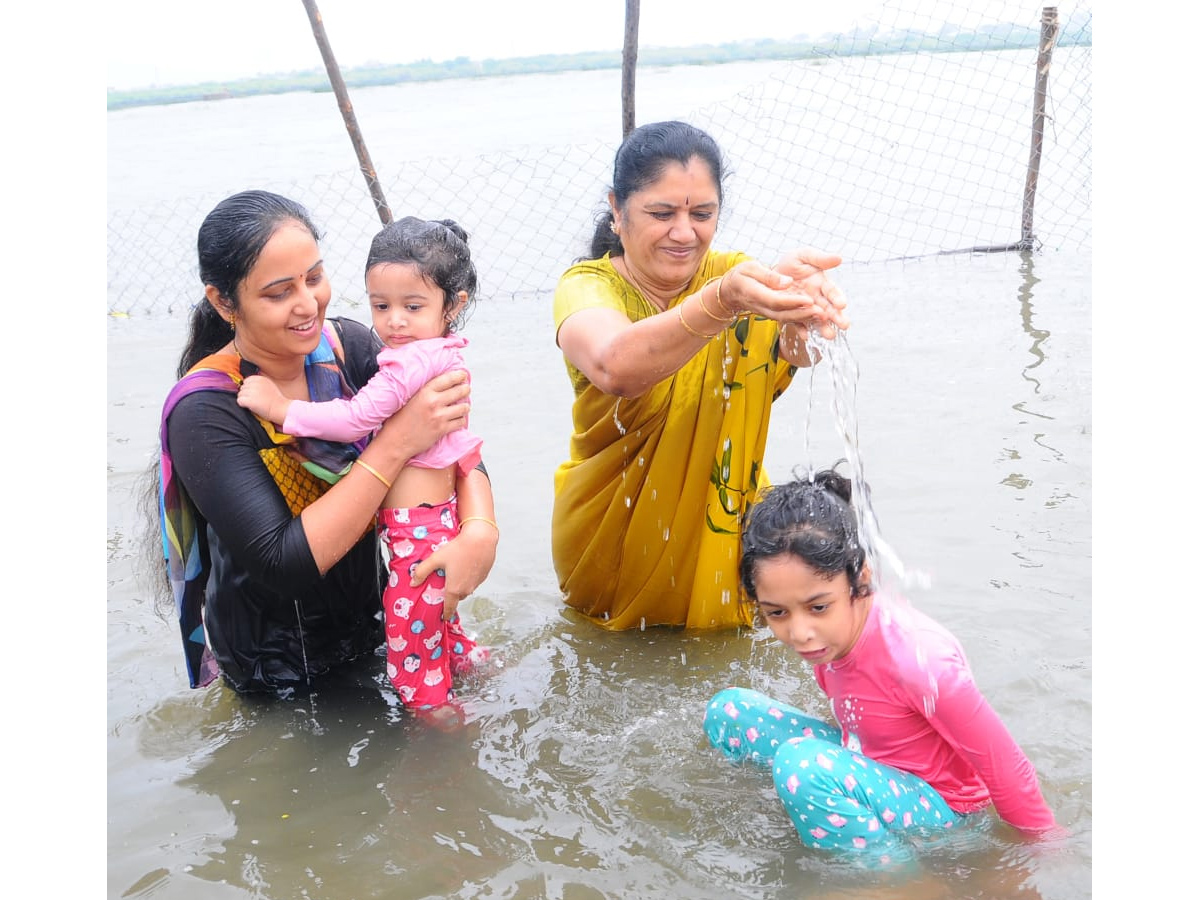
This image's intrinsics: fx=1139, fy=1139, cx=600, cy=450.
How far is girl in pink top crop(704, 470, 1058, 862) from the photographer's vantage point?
234 cm

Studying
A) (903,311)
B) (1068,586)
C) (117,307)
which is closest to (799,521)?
(1068,586)

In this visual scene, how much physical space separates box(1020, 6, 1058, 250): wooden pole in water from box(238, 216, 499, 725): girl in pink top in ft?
19.4

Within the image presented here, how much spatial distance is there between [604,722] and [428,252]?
1.32 m

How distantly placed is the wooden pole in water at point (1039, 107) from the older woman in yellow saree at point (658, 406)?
5.25m

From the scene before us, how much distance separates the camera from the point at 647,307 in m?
3.31

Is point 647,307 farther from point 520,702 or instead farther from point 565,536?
point 520,702

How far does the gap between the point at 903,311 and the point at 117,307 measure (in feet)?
19.6

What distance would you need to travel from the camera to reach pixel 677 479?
336cm

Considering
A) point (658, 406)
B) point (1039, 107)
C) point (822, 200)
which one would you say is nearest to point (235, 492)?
point (658, 406)

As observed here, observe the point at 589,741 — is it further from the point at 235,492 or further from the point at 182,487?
the point at 182,487

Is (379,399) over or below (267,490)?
over

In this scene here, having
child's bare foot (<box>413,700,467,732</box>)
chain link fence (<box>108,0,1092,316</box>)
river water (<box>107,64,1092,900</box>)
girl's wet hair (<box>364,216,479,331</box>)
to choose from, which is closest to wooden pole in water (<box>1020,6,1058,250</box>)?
chain link fence (<box>108,0,1092,316</box>)

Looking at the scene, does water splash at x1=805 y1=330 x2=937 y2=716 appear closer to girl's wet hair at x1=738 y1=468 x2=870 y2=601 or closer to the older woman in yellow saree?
girl's wet hair at x1=738 y1=468 x2=870 y2=601

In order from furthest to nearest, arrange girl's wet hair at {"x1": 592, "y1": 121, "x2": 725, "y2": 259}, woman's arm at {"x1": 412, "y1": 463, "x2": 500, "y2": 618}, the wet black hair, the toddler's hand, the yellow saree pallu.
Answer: the yellow saree pallu, girl's wet hair at {"x1": 592, "y1": 121, "x2": 725, "y2": 259}, woman's arm at {"x1": 412, "y1": 463, "x2": 500, "y2": 618}, the toddler's hand, the wet black hair
